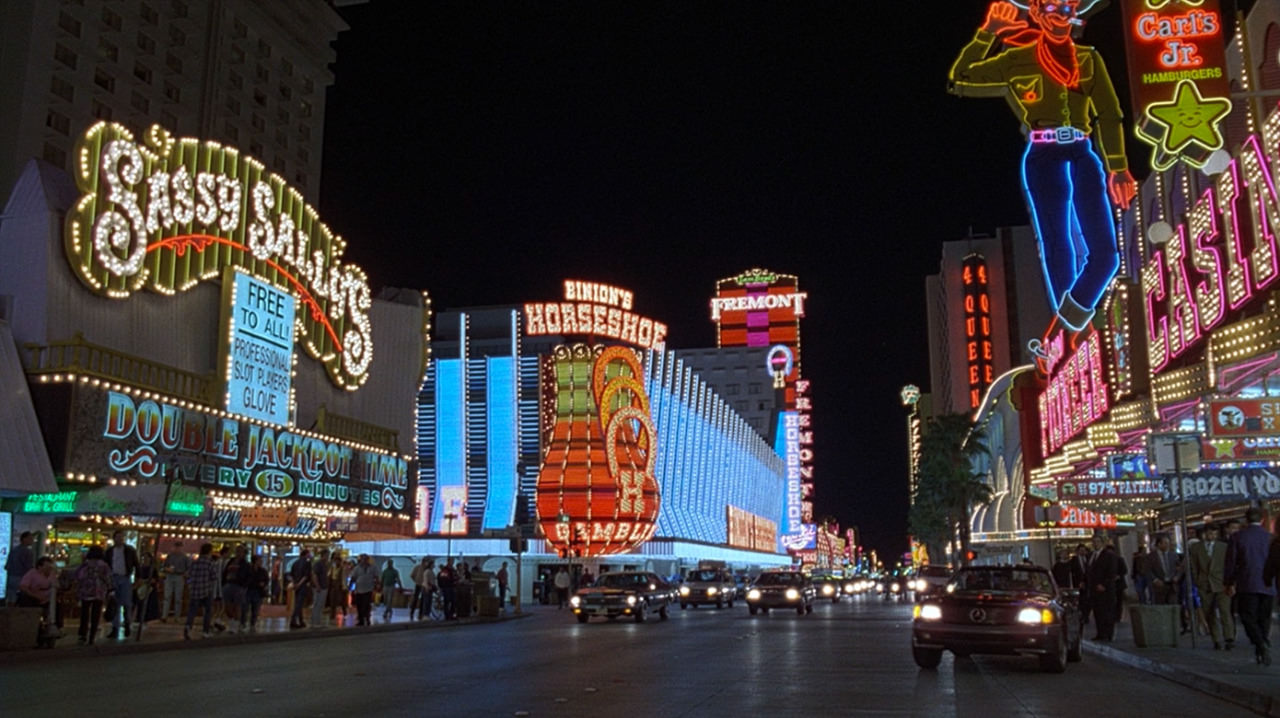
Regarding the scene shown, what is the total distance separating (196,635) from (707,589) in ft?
84.9

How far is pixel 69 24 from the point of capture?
204 ft

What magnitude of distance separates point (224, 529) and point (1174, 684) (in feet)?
93.3

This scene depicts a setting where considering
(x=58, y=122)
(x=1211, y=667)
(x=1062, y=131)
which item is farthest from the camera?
(x=58, y=122)

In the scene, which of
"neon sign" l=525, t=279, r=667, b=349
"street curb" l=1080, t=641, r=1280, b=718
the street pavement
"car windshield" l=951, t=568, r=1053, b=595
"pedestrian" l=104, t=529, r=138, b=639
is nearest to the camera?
the street pavement

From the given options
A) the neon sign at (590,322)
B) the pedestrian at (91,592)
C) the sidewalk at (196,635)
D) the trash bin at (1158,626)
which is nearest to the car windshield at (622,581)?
the sidewalk at (196,635)

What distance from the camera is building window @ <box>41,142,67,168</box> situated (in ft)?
196

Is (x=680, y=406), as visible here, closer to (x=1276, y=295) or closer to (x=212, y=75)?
(x=212, y=75)

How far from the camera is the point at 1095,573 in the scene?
21.4 metres

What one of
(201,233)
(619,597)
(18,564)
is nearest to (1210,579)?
(619,597)

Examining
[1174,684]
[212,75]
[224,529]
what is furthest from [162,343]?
[212,75]

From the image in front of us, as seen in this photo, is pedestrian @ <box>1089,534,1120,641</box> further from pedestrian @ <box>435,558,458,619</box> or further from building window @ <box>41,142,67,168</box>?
building window @ <box>41,142,67,168</box>

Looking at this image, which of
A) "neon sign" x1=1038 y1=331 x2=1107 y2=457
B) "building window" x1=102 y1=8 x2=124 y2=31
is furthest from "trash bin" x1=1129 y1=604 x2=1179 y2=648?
"building window" x1=102 y1=8 x2=124 y2=31

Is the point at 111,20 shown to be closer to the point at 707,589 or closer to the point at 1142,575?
the point at 707,589

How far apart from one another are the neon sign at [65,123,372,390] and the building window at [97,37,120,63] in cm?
3519
